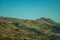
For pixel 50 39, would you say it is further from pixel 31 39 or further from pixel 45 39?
pixel 31 39

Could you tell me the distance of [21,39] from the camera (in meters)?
23.9

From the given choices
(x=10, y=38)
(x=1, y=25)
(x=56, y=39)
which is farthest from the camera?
(x=1, y=25)

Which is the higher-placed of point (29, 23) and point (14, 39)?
point (29, 23)

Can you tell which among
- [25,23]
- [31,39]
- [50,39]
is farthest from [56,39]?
[25,23]

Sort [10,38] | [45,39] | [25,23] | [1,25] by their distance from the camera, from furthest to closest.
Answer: [25,23]
[1,25]
[45,39]
[10,38]

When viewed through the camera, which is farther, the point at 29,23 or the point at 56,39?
the point at 29,23

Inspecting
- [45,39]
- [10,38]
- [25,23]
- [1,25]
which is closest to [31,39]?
[45,39]

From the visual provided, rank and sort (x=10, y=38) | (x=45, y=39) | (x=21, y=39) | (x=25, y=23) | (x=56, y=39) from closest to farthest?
(x=21, y=39)
(x=10, y=38)
(x=45, y=39)
(x=56, y=39)
(x=25, y=23)

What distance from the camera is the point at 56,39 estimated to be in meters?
30.4

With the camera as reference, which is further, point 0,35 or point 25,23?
point 25,23

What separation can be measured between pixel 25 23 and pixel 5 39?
71.8 ft

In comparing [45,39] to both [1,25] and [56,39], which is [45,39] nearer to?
[56,39]

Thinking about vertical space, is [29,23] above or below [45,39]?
above

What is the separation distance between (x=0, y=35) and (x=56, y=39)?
39.0 feet
